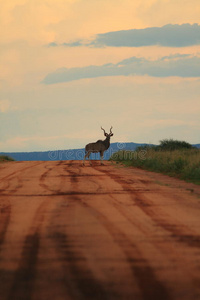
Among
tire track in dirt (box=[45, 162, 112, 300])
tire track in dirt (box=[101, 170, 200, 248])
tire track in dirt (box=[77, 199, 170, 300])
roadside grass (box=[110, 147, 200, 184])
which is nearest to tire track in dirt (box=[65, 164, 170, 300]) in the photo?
tire track in dirt (box=[77, 199, 170, 300])

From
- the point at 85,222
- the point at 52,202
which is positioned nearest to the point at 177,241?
the point at 85,222

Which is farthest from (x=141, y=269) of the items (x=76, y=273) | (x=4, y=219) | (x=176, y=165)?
(x=176, y=165)

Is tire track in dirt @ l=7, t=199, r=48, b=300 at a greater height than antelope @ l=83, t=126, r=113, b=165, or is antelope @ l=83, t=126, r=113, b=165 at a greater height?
antelope @ l=83, t=126, r=113, b=165

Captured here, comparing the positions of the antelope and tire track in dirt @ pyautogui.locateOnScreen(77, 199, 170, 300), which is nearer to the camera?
tire track in dirt @ pyautogui.locateOnScreen(77, 199, 170, 300)

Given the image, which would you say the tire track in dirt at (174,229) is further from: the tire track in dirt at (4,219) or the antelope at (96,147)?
the antelope at (96,147)

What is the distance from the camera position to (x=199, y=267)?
5344 millimetres

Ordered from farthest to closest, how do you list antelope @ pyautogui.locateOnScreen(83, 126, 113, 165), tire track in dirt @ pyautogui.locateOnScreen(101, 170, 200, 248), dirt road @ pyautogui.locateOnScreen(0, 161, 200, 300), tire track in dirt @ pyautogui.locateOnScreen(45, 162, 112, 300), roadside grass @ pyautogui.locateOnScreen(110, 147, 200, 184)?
antelope @ pyautogui.locateOnScreen(83, 126, 113, 165) < roadside grass @ pyautogui.locateOnScreen(110, 147, 200, 184) < tire track in dirt @ pyautogui.locateOnScreen(101, 170, 200, 248) < dirt road @ pyautogui.locateOnScreen(0, 161, 200, 300) < tire track in dirt @ pyautogui.locateOnScreen(45, 162, 112, 300)

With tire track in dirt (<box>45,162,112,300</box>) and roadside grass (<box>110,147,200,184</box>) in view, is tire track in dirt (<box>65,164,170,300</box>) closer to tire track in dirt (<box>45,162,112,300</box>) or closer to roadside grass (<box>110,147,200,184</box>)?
tire track in dirt (<box>45,162,112,300</box>)

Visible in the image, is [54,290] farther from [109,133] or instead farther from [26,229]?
[109,133]

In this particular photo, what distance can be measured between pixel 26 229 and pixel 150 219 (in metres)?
2.15

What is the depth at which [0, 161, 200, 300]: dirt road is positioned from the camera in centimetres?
473

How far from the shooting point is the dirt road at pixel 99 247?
4727mm

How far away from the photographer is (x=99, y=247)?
618 centimetres

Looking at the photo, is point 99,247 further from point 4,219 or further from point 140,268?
point 4,219
